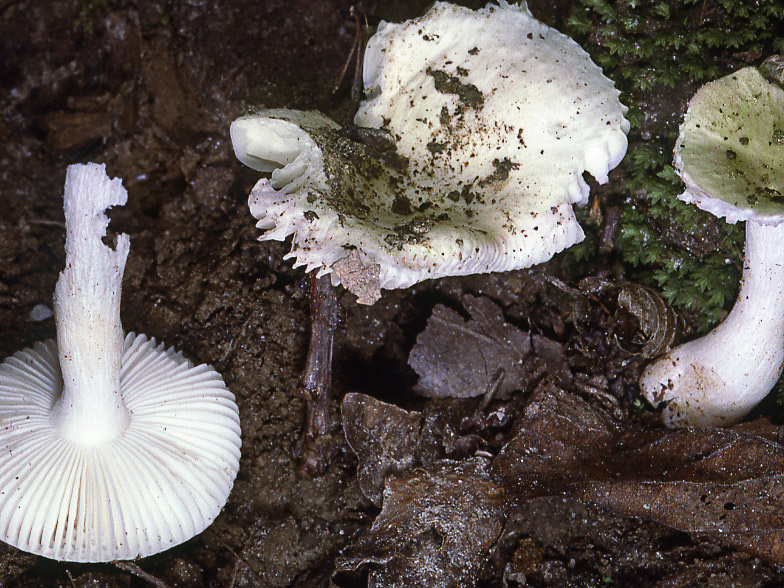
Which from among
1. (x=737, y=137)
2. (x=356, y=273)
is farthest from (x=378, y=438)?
(x=737, y=137)

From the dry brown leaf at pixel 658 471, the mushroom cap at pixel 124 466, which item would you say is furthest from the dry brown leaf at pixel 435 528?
the mushroom cap at pixel 124 466

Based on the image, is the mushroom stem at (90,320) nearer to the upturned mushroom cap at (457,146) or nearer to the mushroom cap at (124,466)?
the mushroom cap at (124,466)

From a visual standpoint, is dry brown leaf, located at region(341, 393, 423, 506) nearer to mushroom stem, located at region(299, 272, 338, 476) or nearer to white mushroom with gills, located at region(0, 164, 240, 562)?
mushroom stem, located at region(299, 272, 338, 476)

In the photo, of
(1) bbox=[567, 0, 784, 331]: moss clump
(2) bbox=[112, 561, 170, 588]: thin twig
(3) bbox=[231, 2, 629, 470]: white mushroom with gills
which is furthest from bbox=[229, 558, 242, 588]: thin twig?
(1) bbox=[567, 0, 784, 331]: moss clump

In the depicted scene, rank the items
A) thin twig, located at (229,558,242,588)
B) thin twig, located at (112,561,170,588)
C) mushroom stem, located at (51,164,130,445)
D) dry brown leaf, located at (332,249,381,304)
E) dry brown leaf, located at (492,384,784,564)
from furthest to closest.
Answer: thin twig, located at (229,558,242,588), thin twig, located at (112,561,170,588), dry brown leaf, located at (492,384,784,564), mushroom stem, located at (51,164,130,445), dry brown leaf, located at (332,249,381,304)

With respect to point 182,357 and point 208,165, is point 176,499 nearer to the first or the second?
point 182,357

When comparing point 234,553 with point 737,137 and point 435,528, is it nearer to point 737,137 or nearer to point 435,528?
point 435,528

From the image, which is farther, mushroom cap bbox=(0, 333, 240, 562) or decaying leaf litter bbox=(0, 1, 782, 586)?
decaying leaf litter bbox=(0, 1, 782, 586)
